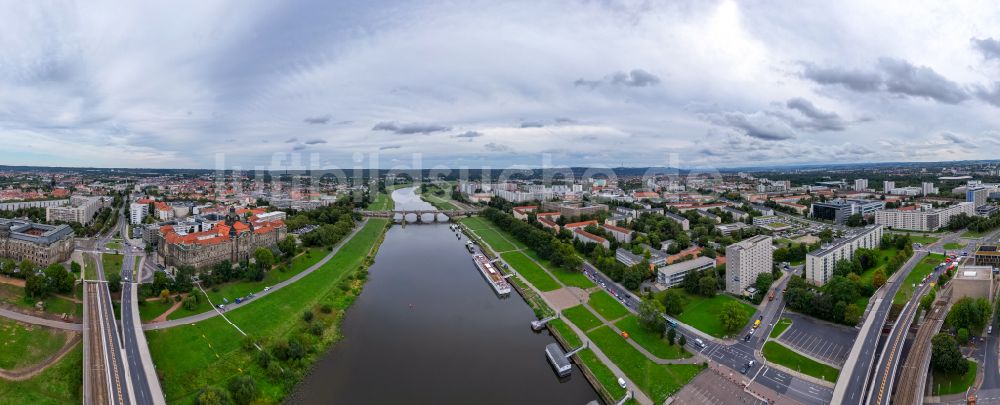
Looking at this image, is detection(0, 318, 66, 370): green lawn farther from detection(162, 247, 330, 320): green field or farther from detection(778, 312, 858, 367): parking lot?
detection(778, 312, 858, 367): parking lot

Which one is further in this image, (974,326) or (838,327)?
(838,327)

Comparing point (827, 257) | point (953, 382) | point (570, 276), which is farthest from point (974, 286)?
point (570, 276)

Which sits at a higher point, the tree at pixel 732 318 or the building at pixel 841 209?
the building at pixel 841 209

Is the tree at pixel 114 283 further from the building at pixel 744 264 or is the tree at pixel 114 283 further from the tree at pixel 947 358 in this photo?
the tree at pixel 947 358

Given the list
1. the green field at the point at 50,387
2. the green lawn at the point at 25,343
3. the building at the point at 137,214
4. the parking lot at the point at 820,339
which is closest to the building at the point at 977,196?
the parking lot at the point at 820,339

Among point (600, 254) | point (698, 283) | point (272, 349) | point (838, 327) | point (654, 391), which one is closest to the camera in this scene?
point (654, 391)

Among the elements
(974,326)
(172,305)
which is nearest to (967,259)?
(974,326)

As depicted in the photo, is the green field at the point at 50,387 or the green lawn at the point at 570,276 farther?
the green lawn at the point at 570,276

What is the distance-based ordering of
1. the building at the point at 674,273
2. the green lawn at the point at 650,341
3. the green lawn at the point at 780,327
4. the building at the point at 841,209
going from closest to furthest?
1. the green lawn at the point at 650,341
2. the green lawn at the point at 780,327
3. the building at the point at 674,273
4. the building at the point at 841,209

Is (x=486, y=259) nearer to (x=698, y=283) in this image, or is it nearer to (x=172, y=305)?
(x=698, y=283)
